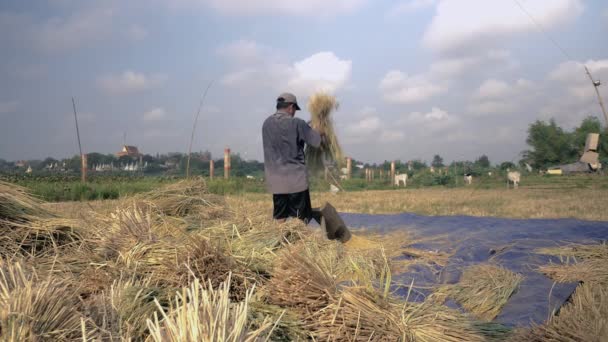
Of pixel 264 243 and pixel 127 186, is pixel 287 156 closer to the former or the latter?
pixel 264 243

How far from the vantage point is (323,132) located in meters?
5.91

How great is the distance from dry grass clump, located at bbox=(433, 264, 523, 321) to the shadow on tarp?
2.3 inches

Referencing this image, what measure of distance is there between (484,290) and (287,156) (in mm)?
2635

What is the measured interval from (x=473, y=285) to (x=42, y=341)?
9.51ft

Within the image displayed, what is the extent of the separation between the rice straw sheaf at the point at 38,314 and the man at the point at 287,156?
141 inches

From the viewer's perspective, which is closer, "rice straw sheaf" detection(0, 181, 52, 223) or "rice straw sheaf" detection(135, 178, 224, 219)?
"rice straw sheaf" detection(0, 181, 52, 223)

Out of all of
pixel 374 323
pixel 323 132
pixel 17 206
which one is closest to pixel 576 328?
pixel 374 323

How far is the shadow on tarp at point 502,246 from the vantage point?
312 centimetres

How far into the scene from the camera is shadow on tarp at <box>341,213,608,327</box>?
3121mm

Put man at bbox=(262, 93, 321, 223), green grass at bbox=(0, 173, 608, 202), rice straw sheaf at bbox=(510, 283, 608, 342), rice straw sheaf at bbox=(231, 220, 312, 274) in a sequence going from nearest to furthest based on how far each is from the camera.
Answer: rice straw sheaf at bbox=(510, 283, 608, 342), rice straw sheaf at bbox=(231, 220, 312, 274), man at bbox=(262, 93, 321, 223), green grass at bbox=(0, 173, 608, 202)

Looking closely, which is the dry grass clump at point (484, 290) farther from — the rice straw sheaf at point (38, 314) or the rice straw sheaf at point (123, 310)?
the rice straw sheaf at point (38, 314)

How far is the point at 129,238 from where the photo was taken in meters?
2.98

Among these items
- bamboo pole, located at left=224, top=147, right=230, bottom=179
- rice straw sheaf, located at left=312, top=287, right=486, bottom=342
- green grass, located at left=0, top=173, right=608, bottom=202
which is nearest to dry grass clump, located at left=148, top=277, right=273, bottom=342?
rice straw sheaf, located at left=312, top=287, right=486, bottom=342

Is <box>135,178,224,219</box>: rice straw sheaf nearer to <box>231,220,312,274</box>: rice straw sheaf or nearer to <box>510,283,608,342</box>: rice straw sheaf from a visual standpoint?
<box>231,220,312,274</box>: rice straw sheaf
